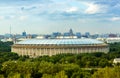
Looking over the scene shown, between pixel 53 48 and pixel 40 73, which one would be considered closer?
pixel 40 73

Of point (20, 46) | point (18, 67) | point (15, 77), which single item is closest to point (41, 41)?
point (20, 46)

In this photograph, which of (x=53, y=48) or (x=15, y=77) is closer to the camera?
(x=15, y=77)

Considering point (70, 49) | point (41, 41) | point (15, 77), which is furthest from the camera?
point (41, 41)

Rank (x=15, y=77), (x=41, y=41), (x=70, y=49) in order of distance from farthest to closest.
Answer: (x=41, y=41)
(x=70, y=49)
(x=15, y=77)

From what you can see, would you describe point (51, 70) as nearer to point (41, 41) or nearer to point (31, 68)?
point (31, 68)

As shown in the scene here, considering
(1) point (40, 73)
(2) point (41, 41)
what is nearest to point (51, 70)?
(1) point (40, 73)

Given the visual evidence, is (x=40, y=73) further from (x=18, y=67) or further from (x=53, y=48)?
(x=53, y=48)
